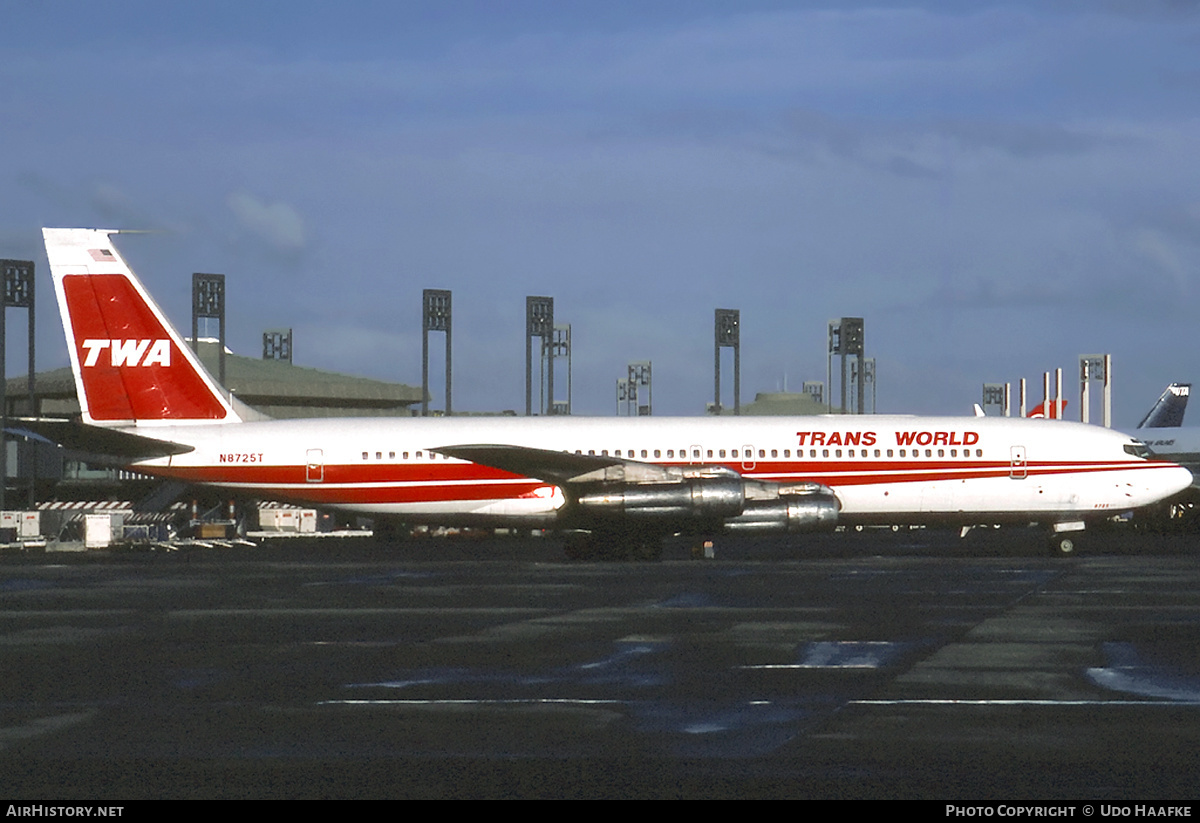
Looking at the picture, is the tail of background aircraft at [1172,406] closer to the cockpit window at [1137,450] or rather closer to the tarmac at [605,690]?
the cockpit window at [1137,450]

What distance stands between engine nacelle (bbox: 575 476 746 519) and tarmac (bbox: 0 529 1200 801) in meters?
8.62

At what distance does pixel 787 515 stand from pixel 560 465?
6.11 meters

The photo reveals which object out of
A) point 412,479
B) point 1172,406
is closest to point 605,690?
point 412,479

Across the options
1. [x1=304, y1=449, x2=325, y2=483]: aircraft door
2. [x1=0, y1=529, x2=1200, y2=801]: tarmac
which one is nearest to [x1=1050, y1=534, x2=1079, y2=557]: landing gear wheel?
[x1=0, y1=529, x2=1200, y2=801]: tarmac

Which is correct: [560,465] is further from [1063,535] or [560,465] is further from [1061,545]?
[1063,535]

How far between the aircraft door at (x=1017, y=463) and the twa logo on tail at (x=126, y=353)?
77.8 feet

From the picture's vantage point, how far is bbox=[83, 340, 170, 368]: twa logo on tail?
4069cm

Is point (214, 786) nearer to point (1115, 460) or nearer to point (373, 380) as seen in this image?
point (1115, 460)

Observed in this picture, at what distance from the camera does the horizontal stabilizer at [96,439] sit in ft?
125

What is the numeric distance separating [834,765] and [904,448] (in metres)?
31.5

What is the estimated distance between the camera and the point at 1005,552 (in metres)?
42.4

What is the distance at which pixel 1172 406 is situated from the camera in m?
110

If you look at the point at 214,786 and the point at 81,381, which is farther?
the point at 81,381
